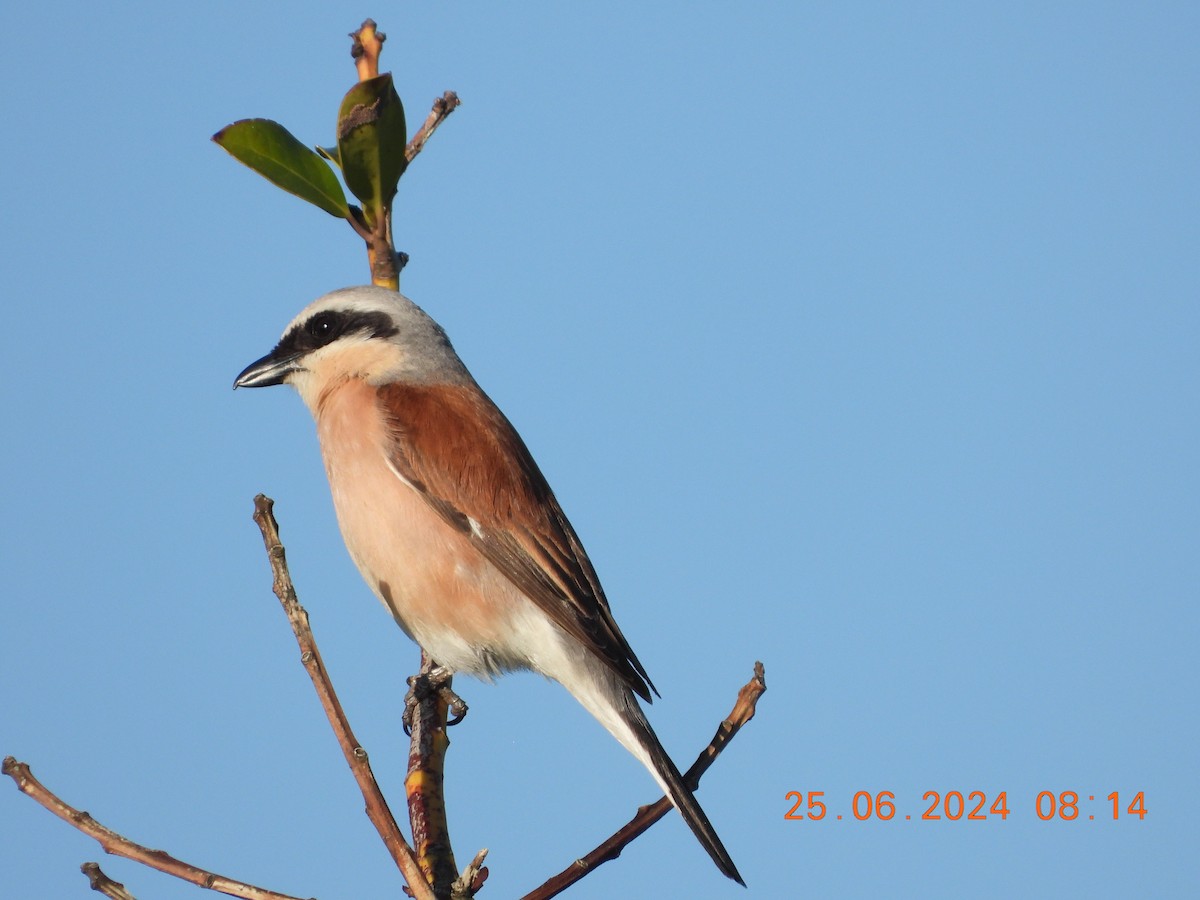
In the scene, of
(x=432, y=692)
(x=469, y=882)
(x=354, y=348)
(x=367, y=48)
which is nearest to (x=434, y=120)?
(x=367, y=48)

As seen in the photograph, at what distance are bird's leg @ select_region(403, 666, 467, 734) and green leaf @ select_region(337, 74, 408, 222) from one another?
153 cm

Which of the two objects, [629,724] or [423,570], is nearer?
[629,724]

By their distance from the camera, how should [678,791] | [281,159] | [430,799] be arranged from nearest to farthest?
1. [430,799]
2. [281,159]
3. [678,791]

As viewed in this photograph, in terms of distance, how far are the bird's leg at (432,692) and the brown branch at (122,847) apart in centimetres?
161

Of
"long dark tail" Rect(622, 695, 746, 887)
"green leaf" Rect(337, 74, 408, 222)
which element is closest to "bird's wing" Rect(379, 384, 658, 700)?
"long dark tail" Rect(622, 695, 746, 887)

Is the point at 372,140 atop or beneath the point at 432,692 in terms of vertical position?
atop

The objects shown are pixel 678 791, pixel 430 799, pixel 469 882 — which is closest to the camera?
pixel 469 882

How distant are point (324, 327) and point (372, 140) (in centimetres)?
122

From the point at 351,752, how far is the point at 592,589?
1.99 metres

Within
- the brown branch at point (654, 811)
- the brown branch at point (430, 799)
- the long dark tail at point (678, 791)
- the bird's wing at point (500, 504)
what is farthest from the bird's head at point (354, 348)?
the brown branch at point (654, 811)

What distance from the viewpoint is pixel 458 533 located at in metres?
4.05

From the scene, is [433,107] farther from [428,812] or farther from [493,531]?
[428,812]

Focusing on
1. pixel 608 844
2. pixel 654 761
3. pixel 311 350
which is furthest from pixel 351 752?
pixel 311 350

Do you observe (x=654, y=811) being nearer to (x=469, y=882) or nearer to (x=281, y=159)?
(x=469, y=882)
